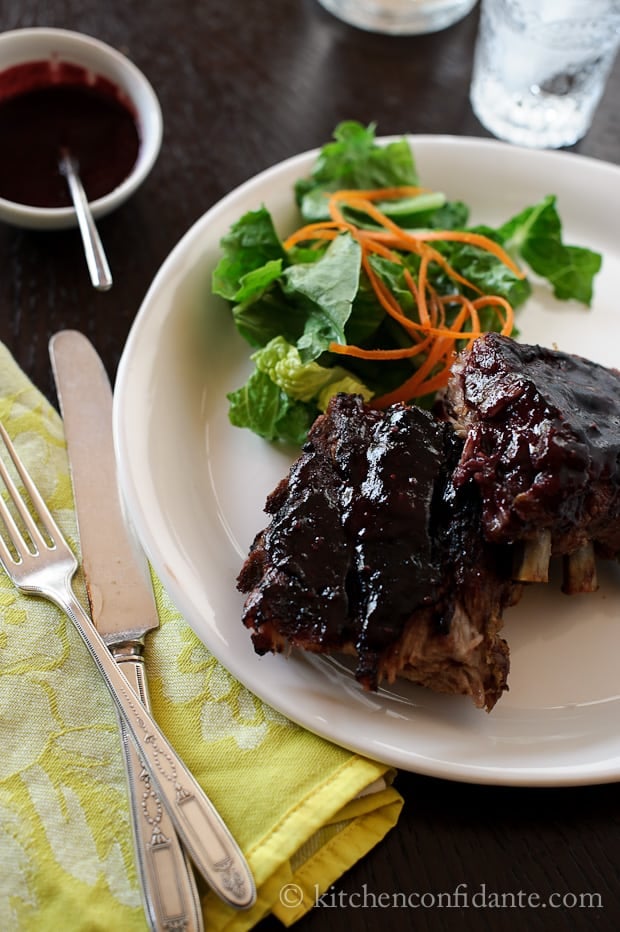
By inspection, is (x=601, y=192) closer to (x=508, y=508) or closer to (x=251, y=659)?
(x=508, y=508)

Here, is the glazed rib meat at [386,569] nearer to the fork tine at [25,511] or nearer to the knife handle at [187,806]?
the knife handle at [187,806]

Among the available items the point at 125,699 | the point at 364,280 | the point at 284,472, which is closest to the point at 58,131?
the point at 364,280

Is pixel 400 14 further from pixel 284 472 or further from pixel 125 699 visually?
pixel 125 699

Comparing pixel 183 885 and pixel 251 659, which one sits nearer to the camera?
pixel 183 885

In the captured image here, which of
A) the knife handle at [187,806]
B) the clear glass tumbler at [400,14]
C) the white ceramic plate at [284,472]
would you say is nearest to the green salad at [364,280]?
the white ceramic plate at [284,472]

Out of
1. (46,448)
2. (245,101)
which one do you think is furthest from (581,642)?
(245,101)

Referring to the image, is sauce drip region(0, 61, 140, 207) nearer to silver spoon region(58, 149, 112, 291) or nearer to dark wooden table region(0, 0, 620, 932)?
silver spoon region(58, 149, 112, 291)

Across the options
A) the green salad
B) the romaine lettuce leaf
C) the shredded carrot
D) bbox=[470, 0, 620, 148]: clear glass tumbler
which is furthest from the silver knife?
bbox=[470, 0, 620, 148]: clear glass tumbler
